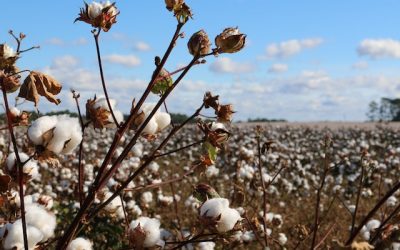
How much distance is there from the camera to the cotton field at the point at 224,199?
1659mm

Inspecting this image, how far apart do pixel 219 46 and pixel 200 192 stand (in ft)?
1.65

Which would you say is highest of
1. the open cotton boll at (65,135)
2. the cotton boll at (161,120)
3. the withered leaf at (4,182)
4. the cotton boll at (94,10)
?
the cotton boll at (94,10)

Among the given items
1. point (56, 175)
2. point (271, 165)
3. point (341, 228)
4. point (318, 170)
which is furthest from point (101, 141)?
point (341, 228)

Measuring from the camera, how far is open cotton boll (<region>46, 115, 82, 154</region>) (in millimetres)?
1383

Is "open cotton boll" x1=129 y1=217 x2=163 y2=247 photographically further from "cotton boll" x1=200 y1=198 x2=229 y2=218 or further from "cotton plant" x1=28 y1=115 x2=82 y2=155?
"cotton plant" x1=28 y1=115 x2=82 y2=155

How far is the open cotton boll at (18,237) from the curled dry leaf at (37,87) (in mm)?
359

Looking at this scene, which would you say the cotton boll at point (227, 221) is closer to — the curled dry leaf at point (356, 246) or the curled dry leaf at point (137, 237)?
the curled dry leaf at point (137, 237)

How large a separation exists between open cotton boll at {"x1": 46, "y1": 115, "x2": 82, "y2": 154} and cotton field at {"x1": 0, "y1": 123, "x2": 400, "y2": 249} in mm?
80

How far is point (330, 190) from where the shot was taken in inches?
525

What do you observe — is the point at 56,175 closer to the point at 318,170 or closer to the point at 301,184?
the point at 301,184

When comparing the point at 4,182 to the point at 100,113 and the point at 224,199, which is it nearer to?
the point at 100,113

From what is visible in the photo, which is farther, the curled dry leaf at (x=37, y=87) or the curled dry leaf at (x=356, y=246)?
the curled dry leaf at (x=37, y=87)

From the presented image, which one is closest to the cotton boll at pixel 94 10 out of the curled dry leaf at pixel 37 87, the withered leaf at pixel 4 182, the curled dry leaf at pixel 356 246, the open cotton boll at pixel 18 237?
the curled dry leaf at pixel 37 87

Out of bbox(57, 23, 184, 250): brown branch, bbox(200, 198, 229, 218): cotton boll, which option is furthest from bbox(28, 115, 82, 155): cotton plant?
bbox(200, 198, 229, 218): cotton boll
